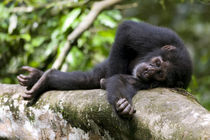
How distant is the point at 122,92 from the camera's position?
244cm

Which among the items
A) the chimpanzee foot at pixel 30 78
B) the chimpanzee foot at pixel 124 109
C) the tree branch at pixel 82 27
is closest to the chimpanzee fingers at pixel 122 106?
the chimpanzee foot at pixel 124 109

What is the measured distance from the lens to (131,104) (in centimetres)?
202

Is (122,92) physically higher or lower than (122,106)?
lower

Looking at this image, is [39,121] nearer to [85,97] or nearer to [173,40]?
[85,97]

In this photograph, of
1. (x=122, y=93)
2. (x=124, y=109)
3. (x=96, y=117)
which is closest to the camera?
→ (x=124, y=109)

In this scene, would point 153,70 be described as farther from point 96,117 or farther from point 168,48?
point 96,117

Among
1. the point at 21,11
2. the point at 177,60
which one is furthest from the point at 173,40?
the point at 21,11

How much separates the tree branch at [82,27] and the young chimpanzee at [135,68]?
2.35ft

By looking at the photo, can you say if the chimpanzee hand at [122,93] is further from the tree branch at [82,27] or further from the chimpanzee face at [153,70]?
the tree branch at [82,27]

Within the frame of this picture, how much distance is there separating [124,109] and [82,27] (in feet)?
8.15

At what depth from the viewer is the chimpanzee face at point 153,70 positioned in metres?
2.87

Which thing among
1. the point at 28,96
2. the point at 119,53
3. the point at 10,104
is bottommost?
the point at 10,104

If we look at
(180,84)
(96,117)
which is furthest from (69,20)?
(96,117)

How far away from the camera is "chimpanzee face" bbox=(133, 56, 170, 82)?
2.87m
